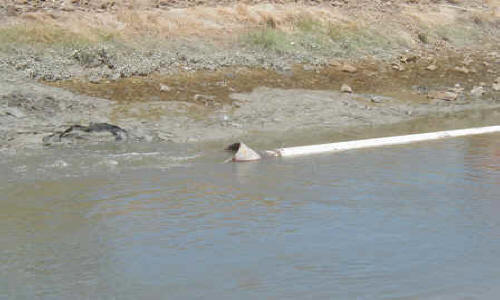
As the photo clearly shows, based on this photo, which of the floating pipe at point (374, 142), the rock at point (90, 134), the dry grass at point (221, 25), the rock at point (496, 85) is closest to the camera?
the floating pipe at point (374, 142)

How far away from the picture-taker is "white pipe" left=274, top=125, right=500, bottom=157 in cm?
1011

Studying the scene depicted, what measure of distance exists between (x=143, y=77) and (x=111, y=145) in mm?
3251

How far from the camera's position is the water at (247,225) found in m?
5.49

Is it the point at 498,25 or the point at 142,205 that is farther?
the point at 498,25

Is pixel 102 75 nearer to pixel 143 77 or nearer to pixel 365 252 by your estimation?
pixel 143 77

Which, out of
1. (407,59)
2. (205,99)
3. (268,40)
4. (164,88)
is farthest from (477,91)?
(164,88)

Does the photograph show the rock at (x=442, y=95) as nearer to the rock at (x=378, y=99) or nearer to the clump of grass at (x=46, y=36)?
the rock at (x=378, y=99)

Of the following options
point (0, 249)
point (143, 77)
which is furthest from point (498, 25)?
point (0, 249)

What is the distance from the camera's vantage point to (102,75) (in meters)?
12.9

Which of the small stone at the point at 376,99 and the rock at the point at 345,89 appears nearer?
the small stone at the point at 376,99

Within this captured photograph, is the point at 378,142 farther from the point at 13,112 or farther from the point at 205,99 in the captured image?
the point at 13,112

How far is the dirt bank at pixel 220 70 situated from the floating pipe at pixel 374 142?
4.42ft

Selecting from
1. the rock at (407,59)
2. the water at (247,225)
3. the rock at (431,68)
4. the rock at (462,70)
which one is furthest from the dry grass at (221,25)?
the water at (247,225)

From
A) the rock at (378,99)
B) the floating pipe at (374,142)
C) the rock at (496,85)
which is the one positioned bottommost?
the floating pipe at (374,142)
